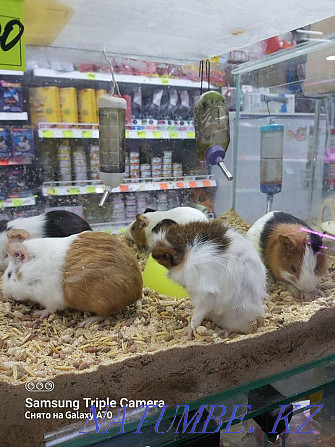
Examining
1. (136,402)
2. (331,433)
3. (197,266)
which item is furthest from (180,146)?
(331,433)

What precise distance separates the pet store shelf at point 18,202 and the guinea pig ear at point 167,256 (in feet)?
1.79

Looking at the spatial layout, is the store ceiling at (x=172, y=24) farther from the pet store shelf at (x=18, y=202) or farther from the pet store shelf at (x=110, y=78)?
the pet store shelf at (x=18, y=202)

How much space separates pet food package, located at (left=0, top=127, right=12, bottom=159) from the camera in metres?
1.30

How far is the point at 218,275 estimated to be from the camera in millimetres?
1009

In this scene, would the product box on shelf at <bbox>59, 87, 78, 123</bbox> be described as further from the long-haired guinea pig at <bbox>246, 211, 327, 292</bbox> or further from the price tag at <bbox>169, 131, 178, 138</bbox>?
the long-haired guinea pig at <bbox>246, 211, 327, 292</bbox>

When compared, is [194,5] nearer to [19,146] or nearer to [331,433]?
Result: [19,146]

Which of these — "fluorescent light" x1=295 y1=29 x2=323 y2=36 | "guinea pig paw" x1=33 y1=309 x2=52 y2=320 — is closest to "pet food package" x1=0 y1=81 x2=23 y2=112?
"guinea pig paw" x1=33 y1=309 x2=52 y2=320

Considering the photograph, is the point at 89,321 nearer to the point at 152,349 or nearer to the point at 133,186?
the point at 152,349

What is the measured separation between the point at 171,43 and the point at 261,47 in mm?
526

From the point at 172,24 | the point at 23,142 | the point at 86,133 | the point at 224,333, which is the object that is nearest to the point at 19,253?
the point at 23,142

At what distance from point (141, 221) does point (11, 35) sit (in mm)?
829

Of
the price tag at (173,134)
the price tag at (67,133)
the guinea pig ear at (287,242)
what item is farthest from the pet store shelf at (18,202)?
the guinea pig ear at (287,242)

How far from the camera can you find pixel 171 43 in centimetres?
161

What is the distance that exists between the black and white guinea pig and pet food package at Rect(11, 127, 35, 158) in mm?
228
